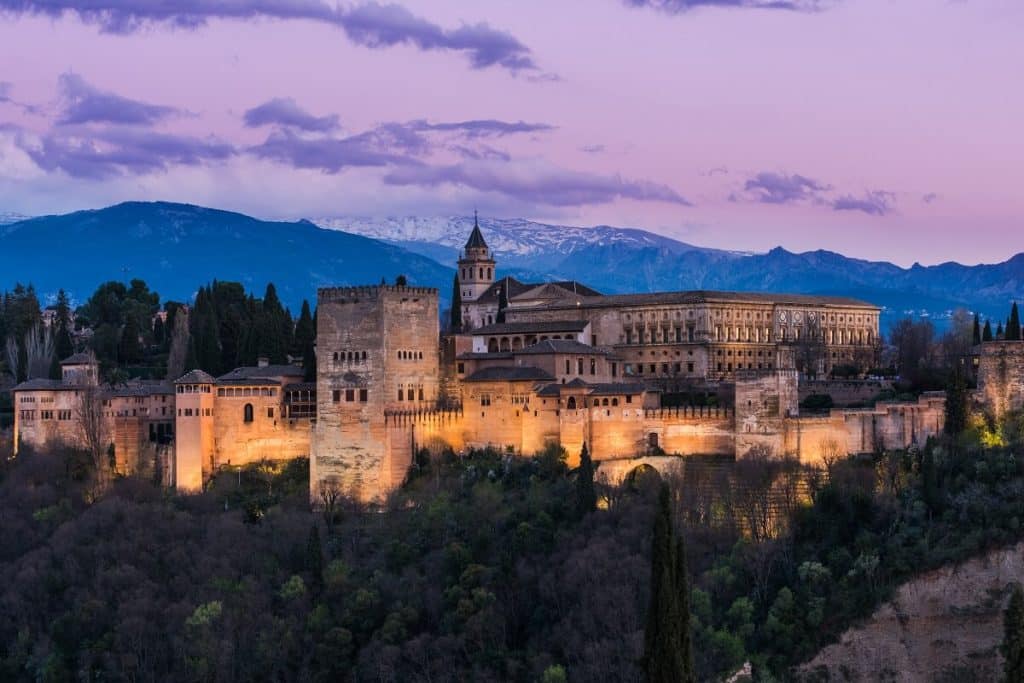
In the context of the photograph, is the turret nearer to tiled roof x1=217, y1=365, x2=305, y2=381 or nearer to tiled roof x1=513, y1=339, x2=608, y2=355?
tiled roof x1=217, y1=365, x2=305, y2=381

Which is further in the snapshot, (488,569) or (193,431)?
(193,431)

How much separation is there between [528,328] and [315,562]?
16418 millimetres

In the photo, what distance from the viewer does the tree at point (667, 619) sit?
31438 millimetres

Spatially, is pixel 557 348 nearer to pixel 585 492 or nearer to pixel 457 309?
pixel 585 492

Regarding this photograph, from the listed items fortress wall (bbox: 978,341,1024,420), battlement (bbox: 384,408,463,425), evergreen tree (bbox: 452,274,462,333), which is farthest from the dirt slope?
evergreen tree (bbox: 452,274,462,333)

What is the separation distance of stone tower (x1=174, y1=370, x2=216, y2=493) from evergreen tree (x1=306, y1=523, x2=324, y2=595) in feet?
23.0

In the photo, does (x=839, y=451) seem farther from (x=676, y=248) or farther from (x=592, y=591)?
(x=676, y=248)

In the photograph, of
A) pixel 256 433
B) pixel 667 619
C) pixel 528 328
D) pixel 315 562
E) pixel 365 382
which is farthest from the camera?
pixel 528 328

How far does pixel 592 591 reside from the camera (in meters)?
41.3

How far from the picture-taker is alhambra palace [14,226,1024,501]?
47.9 metres

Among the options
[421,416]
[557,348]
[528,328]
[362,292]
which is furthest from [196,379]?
[528,328]

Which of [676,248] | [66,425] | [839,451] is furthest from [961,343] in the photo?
[676,248]

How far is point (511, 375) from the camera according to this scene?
1965 inches

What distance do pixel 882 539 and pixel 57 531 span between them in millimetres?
25531
